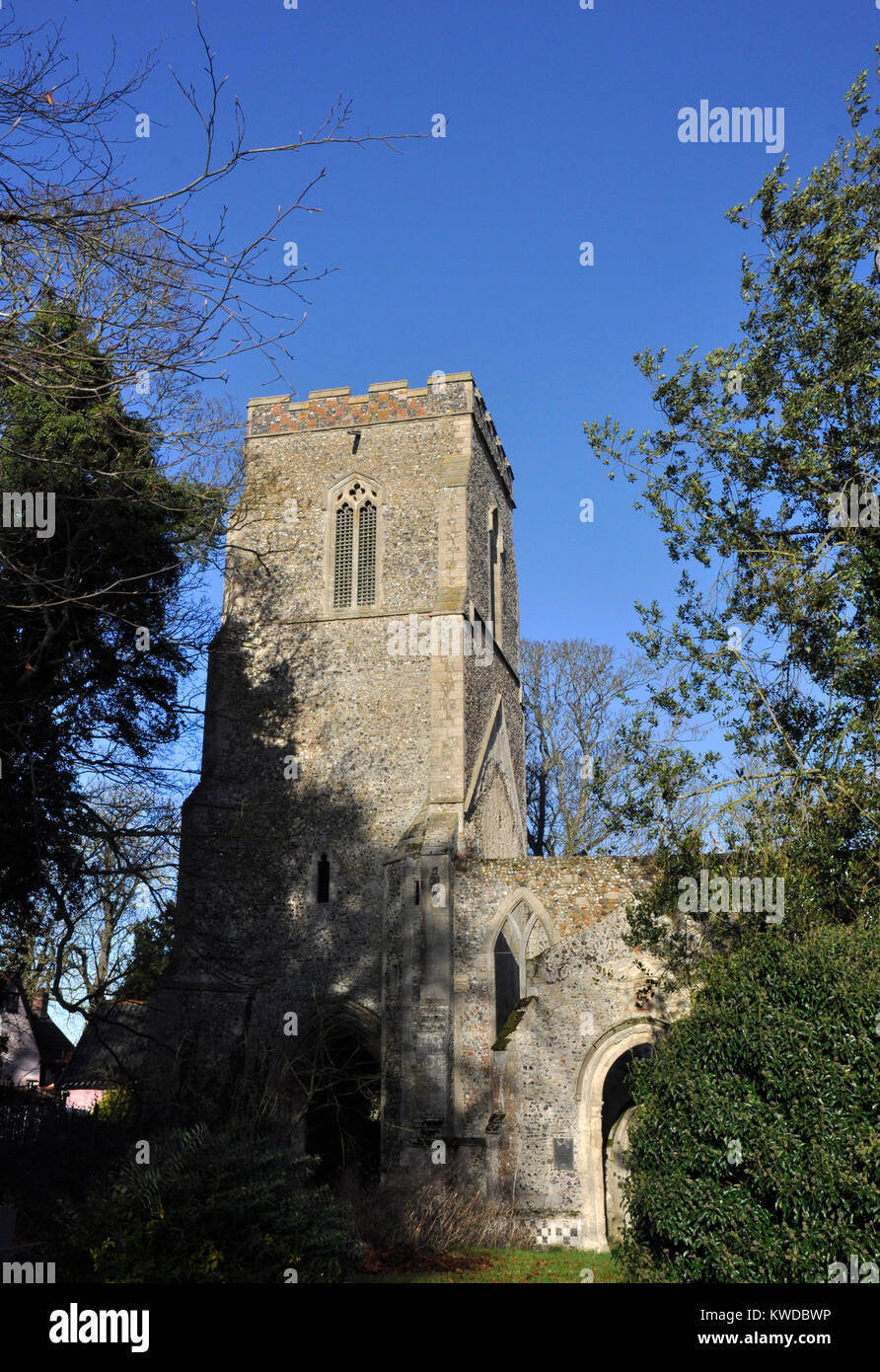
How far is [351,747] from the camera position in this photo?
71.0 feet

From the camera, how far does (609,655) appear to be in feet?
121

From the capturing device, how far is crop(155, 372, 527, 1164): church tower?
63.7 feet

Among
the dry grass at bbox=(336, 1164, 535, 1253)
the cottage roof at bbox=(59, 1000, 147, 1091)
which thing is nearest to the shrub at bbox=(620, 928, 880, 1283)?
the dry grass at bbox=(336, 1164, 535, 1253)

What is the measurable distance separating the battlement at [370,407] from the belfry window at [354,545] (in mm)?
1534

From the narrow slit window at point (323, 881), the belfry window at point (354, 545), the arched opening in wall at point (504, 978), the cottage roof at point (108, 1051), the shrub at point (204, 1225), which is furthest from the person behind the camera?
the belfry window at point (354, 545)

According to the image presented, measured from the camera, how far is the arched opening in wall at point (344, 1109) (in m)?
19.5

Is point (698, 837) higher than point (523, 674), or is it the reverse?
point (523, 674)

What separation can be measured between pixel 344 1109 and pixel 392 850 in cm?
494

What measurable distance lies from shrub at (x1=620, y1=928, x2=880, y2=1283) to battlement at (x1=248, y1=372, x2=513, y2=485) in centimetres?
1506

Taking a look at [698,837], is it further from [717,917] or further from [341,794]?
[341,794]

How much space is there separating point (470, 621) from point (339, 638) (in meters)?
2.54

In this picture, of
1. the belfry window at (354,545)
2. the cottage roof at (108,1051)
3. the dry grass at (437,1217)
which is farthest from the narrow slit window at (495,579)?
the dry grass at (437,1217)

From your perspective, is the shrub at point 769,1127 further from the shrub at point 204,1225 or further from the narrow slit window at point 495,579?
the narrow slit window at point 495,579
